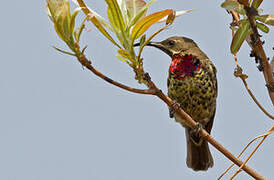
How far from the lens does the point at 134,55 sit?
83.2 inches

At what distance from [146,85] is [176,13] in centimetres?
37

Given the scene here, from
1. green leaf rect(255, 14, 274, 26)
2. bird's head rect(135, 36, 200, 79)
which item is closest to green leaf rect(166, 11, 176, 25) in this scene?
green leaf rect(255, 14, 274, 26)

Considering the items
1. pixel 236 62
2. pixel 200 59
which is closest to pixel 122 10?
pixel 236 62

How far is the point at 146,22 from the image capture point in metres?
2.08

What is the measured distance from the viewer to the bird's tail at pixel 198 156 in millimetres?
5711

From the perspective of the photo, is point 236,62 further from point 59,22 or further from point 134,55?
point 59,22

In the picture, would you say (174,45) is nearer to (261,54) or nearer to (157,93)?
(261,54)

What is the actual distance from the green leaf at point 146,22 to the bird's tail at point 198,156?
373cm

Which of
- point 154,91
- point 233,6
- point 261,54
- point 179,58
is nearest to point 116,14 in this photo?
point 154,91

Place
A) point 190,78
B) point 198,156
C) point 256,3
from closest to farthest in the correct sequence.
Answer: point 256,3 < point 190,78 < point 198,156

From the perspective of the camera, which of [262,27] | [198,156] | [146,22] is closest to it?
[146,22]

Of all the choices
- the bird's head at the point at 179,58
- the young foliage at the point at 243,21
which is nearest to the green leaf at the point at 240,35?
the young foliage at the point at 243,21

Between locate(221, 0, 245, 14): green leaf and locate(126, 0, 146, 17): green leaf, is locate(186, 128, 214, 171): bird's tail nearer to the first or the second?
locate(221, 0, 245, 14): green leaf

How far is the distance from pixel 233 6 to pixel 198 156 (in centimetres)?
373
